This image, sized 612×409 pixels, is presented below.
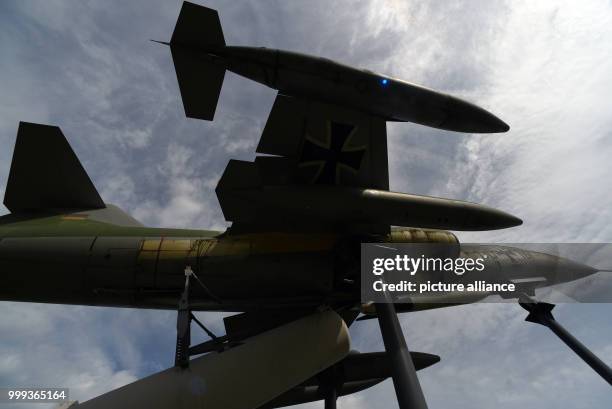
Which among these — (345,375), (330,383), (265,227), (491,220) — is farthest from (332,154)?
(330,383)

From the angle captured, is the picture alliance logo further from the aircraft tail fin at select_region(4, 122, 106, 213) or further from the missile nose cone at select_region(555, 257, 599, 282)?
the aircraft tail fin at select_region(4, 122, 106, 213)

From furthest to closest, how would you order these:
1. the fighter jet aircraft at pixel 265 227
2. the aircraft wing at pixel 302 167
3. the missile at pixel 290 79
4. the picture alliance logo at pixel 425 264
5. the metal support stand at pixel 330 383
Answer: the metal support stand at pixel 330 383 → the picture alliance logo at pixel 425 264 → the aircraft wing at pixel 302 167 → the fighter jet aircraft at pixel 265 227 → the missile at pixel 290 79

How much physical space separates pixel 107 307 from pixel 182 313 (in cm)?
291

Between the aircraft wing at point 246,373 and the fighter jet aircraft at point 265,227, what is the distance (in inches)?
1.0

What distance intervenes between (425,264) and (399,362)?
114 inches

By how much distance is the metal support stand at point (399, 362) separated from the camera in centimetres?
569

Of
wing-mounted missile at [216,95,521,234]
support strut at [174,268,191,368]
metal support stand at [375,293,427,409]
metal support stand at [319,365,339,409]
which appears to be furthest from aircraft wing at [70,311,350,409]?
metal support stand at [319,365,339,409]

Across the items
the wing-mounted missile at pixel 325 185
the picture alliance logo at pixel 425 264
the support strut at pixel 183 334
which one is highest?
the wing-mounted missile at pixel 325 185

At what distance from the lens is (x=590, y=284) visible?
1037cm

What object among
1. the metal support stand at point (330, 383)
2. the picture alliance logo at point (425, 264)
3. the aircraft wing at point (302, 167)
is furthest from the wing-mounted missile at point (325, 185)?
the metal support stand at point (330, 383)

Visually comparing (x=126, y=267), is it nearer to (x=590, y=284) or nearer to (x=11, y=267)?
(x=11, y=267)

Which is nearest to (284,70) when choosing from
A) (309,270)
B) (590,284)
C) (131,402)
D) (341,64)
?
(341,64)

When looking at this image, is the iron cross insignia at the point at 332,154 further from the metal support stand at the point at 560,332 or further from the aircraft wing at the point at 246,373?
the metal support stand at the point at 560,332

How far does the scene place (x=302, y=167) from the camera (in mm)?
7715
